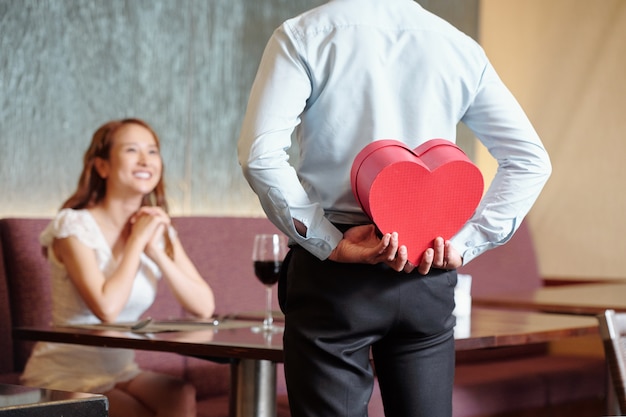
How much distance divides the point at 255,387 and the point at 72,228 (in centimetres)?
91

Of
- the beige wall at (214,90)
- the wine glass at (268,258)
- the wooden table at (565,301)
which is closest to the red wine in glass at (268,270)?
the wine glass at (268,258)

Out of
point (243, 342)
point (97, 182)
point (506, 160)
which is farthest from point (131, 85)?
point (506, 160)

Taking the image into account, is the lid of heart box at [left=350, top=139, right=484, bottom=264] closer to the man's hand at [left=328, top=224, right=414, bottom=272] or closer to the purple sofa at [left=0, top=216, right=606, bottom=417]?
the man's hand at [left=328, top=224, right=414, bottom=272]

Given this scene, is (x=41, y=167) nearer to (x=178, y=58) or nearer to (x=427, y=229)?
(x=178, y=58)

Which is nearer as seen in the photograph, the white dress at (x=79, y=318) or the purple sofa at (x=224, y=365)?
the white dress at (x=79, y=318)

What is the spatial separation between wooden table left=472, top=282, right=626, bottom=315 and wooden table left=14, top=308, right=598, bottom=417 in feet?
2.21

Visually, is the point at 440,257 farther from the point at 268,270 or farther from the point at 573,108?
the point at 573,108

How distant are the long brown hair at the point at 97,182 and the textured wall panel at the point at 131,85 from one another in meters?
0.38

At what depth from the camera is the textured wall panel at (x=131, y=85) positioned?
313cm

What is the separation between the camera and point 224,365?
3.22 metres

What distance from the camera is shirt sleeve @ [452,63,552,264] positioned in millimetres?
1574

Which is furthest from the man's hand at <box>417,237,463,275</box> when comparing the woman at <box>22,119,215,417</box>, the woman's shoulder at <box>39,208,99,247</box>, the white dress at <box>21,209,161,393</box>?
the woman's shoulder at <box>39,208,99,247</box>

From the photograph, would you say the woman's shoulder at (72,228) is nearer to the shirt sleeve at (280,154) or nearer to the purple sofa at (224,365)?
the purple sofa at (224,365)

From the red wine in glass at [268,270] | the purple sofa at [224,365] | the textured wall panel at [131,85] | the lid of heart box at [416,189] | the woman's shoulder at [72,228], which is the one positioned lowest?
the purple sofa at [224,365]
